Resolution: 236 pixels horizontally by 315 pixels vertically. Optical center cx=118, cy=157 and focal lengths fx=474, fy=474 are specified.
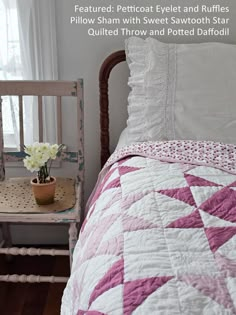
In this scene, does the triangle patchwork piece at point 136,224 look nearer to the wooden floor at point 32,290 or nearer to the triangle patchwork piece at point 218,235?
the triangle patchwork piece at point 218,235

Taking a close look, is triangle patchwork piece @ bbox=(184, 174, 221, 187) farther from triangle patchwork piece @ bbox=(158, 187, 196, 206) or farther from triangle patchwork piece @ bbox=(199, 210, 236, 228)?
triangle patchwork piece @ bbox=(199, 210, 236, 228)

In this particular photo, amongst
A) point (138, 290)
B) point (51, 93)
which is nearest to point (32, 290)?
point (51, 93)

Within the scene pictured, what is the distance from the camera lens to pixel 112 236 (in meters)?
1.18

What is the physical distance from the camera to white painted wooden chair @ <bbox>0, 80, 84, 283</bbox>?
5.85 feet

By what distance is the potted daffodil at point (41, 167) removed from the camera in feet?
5.85

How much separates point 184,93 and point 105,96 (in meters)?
0.41

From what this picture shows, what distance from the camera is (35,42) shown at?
211 centimetres

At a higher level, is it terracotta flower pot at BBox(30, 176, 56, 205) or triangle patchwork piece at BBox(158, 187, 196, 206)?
triangle patchwork piece at BBox(158, 187, 196, 206)

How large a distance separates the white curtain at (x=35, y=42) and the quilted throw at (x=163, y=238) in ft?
2.19

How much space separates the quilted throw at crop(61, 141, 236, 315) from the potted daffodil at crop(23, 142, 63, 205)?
266 millimetres

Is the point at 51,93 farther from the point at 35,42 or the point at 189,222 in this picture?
the point at 189,222

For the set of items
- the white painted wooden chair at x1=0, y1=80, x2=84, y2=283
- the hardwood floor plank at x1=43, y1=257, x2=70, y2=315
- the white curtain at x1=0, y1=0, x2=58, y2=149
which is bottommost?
the hardwood floor plank at x1=43, y1=257, x2=70, y2=315

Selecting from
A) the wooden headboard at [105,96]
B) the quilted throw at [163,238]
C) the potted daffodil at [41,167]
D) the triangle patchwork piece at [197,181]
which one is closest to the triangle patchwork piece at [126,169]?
the quilted throw at [163,238]

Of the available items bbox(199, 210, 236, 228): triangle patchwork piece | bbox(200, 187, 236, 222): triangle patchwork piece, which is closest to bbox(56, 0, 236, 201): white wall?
bbox(200, 187, 236, 222): triangle patchwork piece
